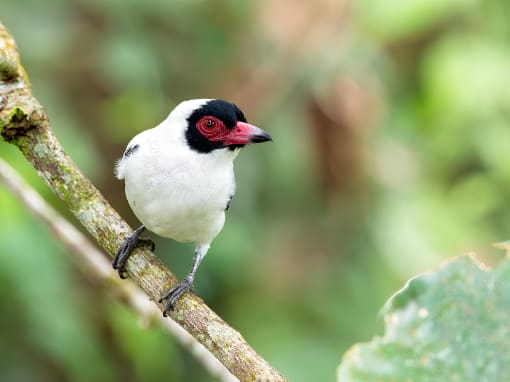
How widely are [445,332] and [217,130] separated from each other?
1618mm

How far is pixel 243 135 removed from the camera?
288cm

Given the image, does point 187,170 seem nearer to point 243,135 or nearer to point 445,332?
point 243,135

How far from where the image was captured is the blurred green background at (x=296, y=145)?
13.7 feet

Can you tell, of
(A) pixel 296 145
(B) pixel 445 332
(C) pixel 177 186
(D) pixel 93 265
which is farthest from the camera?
(A) pixel 296 145

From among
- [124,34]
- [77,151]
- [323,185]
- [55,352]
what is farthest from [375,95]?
[55,352]

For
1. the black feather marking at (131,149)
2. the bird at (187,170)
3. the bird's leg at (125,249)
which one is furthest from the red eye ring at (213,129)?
the bird's leg at (125,249)

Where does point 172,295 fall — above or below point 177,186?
below

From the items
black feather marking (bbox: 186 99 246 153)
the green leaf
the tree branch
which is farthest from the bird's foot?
the green leaf

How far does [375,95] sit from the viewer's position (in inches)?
180

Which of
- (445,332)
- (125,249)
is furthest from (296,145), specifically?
(445,332)

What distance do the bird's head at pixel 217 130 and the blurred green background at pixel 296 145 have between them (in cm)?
106

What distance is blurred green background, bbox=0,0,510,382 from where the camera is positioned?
417 cm

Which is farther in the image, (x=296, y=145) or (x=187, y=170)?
(x=296, y=145)

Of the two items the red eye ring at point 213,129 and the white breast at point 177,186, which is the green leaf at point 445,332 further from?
the red eye ring at point 213,129
